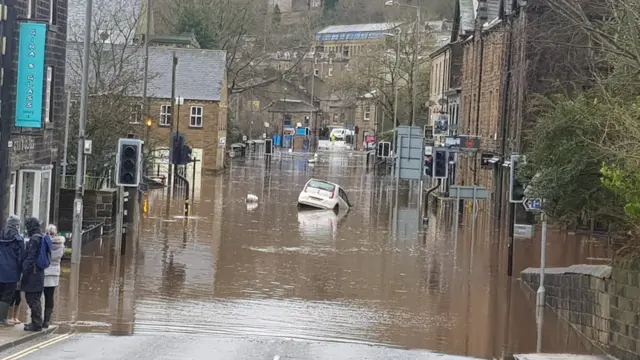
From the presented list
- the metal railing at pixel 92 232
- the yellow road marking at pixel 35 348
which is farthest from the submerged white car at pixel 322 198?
the yellow road marking at pixel 35 348

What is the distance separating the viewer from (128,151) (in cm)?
2634

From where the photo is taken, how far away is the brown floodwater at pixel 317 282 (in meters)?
19.1

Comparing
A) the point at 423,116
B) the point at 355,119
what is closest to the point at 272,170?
the point at 423,116

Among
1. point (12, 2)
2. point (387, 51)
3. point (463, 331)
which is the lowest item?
point (463, 331)

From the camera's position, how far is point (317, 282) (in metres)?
25.6

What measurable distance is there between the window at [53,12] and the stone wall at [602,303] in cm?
1421

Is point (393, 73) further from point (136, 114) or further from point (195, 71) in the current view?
point (136, 114)

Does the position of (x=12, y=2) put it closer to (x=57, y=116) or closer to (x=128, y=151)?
(x=128, y=151)

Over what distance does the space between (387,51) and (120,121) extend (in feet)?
202

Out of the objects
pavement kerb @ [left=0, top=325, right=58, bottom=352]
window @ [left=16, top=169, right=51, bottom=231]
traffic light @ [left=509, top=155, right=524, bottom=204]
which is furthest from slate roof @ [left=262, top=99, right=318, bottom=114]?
pavement kerb @ [left=0, top=325, right=58, bottom=352]

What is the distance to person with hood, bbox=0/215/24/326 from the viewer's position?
53.5ft

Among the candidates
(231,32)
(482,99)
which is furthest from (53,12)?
(231,32)

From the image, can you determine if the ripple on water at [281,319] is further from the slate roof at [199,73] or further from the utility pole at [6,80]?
the slate roof at [199,73]

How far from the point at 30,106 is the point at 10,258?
8.57 meters
